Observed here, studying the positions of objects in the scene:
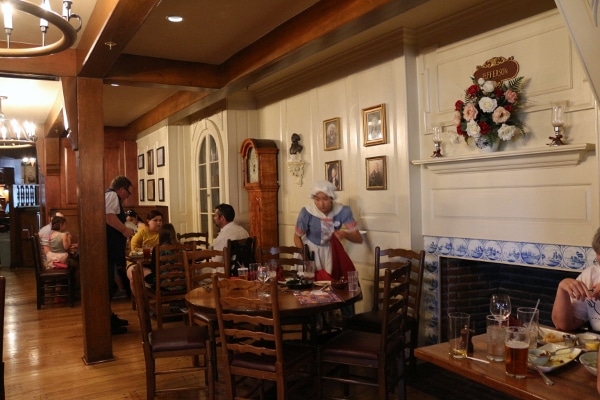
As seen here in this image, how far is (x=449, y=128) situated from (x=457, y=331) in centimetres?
217

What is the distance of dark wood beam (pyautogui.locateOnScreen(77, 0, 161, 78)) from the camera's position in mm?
2830

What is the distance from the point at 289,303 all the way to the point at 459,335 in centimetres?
120

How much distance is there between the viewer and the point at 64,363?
4137mm

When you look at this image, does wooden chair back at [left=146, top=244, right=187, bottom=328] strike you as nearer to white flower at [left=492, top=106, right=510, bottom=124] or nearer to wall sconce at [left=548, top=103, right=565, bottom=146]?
white flower at [left=492, top=106, right=510, bottom=124]

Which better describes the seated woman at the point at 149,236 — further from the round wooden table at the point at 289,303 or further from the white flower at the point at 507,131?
the white flower at the point at 507,131

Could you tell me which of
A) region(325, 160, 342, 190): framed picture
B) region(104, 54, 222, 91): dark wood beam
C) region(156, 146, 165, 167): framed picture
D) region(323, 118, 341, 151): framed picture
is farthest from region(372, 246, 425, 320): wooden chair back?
region(156, 146, 165, 167): framed picture

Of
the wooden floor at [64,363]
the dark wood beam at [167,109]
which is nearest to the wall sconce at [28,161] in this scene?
the dark wood beam at [167,109]

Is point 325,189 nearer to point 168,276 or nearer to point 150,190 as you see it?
point 168,276

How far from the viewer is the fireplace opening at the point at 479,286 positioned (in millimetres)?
3771

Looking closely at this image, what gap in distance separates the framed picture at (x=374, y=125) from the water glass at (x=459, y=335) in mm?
2463

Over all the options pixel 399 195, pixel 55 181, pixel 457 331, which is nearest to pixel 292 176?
pixel 399 195

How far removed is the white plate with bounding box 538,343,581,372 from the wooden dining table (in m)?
0.01

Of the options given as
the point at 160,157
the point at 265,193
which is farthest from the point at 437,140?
the point at 160,157

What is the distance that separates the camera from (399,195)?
161 inches
